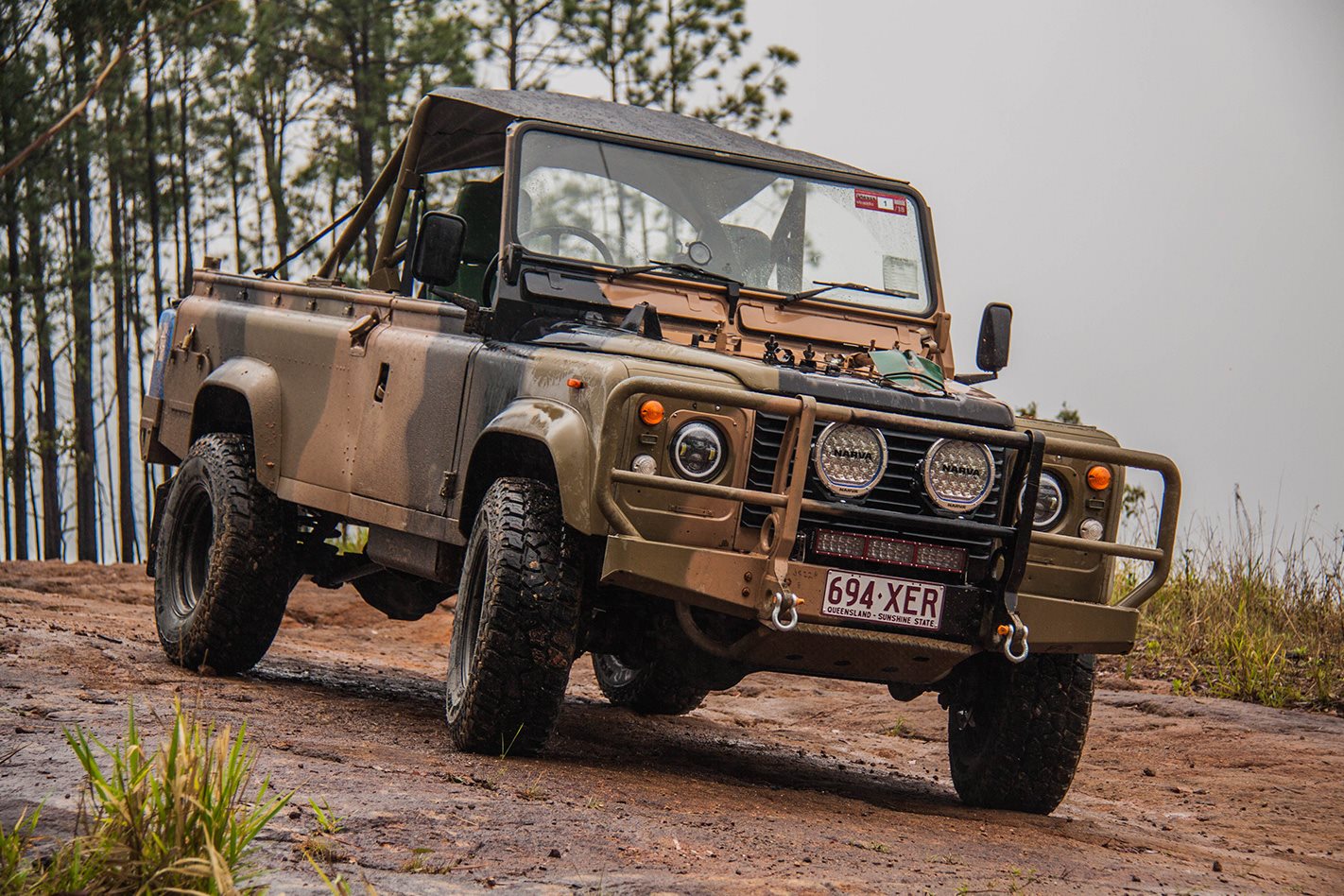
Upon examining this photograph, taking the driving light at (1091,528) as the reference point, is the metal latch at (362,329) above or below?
above

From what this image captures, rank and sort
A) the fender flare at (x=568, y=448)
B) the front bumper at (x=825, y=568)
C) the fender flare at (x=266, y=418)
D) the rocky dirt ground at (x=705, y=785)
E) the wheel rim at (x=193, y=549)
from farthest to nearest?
1. the wheel rim at (x=193, y=549)
2. the fender flare at (x=266, y=418)
3. the fender flare at (x=568, y=448)
4. the front bumper at (x=825, y=568)
5. the rocky dirt ground at (x=705, y=785)

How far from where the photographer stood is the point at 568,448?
16.1ft

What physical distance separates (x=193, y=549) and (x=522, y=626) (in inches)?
122

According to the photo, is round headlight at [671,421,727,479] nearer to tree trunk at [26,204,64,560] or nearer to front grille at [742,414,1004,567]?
front grille at [742,414,1004,567]

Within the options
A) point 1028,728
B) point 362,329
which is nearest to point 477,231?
point 362,329

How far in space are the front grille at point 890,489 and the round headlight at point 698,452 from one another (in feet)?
0.36

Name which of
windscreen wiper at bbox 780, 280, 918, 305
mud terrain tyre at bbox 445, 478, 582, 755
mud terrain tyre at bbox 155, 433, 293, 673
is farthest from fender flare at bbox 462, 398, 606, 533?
mud terrain tyre at bbox 155, 433, 293, 673

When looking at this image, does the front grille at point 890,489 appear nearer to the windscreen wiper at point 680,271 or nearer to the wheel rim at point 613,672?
the windscreen wiper at point 680,271

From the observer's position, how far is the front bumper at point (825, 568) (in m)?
4.71

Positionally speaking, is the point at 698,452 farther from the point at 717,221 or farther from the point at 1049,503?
the point at 717,221

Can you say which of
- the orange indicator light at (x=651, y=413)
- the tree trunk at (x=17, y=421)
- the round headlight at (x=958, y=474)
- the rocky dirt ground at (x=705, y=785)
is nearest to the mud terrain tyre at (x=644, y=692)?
the rocky dirt ground at (x=705, y=785)

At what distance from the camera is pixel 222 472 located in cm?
706

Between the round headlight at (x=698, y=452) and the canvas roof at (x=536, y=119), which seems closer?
the round headlight at (x=698, y=452)

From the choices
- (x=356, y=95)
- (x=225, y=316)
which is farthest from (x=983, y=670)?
(x=356, y=95)
